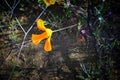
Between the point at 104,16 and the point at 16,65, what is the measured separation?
4.10ft

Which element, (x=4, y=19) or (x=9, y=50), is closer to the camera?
(x=9, y=50)

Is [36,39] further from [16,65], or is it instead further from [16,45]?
[16,45]

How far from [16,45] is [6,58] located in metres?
0.22

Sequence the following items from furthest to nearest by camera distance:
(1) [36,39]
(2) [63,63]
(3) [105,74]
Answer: (2) [63,63]
(3) [105,74]
(1) [36,39]

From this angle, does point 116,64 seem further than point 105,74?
Yes

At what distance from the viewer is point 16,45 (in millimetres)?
2803

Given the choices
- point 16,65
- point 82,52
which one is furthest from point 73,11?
point 16,65

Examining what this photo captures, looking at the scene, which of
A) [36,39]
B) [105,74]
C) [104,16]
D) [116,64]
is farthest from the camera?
[104,16]

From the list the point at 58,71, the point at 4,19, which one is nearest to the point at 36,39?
the point at 58,71

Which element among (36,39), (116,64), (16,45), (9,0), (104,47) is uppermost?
(9,0)

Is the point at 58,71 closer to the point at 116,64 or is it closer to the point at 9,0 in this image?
the point at 116,64

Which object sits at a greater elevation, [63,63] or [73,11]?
[73,11]

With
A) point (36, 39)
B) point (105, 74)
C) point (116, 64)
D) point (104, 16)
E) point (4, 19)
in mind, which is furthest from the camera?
point (4, 19)

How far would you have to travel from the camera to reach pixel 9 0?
3.30 m
